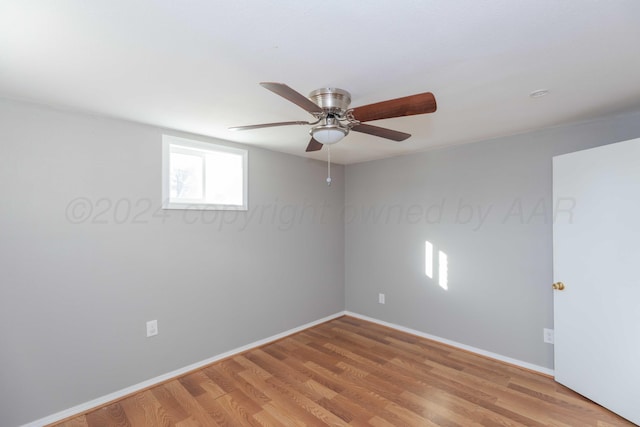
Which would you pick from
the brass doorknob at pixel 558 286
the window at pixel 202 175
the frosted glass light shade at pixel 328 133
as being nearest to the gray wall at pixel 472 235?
the brass doorknob at pixel 558 286

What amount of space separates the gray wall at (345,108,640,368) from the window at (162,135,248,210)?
1.72 m

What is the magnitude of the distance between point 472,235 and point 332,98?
218cm

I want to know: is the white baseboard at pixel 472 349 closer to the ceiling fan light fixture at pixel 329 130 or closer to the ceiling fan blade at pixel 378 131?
the ceiling fan blade at pixel 378 131

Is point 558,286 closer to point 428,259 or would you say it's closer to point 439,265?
point 439,265

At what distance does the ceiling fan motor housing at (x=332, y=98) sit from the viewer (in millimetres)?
1757

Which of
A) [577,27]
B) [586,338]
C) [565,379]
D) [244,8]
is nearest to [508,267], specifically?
[586,338]

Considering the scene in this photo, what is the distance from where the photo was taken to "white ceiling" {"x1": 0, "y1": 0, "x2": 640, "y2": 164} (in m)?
1.14

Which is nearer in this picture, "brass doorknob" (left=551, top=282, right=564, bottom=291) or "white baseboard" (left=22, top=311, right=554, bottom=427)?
"white baseboard" (left=22, top=311, right=554, bottom=427)

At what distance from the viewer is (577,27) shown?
48.6 inches

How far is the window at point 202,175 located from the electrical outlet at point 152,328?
3.15ft

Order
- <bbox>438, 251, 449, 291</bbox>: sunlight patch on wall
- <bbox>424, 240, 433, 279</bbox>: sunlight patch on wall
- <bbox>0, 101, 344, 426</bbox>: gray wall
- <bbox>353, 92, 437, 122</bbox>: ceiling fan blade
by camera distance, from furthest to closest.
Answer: <bbox>424, 240, 433, 279</bbox>: sunlight patch on wall → <bbox>438, 251, 449, 291</bbox>: sunlight patch on wall → <bbox>0, 101, 344, 426</bbox>: gray wall → <bbox>353, 92, 437, 122</bbox>: ceiling fan blade

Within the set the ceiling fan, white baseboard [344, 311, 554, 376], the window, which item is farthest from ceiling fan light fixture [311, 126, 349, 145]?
white baseboard [344, 311, 554, 376]

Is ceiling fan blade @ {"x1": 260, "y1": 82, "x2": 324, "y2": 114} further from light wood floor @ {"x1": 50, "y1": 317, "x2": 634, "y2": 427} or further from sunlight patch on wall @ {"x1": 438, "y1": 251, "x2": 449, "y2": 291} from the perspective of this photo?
sunlight patch on wall @ {"x1": 438, "y1": 251, "x2": 449, "y2": 291}

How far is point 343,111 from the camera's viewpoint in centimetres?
175
